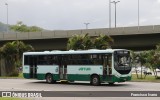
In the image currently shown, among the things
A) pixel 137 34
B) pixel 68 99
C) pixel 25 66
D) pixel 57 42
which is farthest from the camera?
pixel 57 42

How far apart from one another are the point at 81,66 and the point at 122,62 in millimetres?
3368

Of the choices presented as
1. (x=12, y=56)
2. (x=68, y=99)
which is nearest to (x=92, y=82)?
(x=68, y=99)

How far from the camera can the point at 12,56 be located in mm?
56812

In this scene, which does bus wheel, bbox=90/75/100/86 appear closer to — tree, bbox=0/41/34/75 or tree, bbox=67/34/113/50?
tree, bbox=67/34/113/50

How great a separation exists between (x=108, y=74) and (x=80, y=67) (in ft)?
9.37

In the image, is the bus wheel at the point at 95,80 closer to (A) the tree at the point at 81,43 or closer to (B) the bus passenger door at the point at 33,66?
(B) the bus passenger door at the point at 33,66

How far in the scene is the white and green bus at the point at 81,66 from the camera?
1159 inches

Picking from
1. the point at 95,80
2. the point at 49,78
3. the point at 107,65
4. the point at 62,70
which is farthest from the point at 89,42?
the point at 107,65

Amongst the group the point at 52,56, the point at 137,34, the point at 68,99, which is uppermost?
the point at 137,34

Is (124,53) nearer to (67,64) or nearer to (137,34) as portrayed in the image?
(67,64)

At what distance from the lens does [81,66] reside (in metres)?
31.1

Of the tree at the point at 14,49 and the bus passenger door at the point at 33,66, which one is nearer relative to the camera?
the bus passenger door at the point at 33,66

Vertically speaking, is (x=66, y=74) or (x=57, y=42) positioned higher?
(x=57, y=42)

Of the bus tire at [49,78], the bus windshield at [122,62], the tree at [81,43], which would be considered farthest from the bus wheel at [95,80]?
the tree at [81,43]
